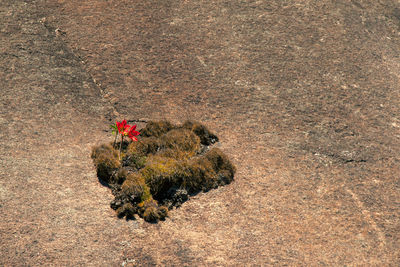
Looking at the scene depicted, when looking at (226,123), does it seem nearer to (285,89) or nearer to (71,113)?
(285,89)

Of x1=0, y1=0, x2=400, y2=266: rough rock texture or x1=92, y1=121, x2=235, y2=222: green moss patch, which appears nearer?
x1=0, y1=0, x2=400, y2=266: rough rock texture

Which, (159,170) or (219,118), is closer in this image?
→ (159,170)

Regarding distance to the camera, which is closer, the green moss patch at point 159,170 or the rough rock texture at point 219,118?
the rough rock texture at point 219,118

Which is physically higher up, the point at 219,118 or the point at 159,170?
the point at 159,170

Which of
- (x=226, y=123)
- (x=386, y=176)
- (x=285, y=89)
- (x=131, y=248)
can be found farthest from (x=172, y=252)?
(x=285, y=89)
